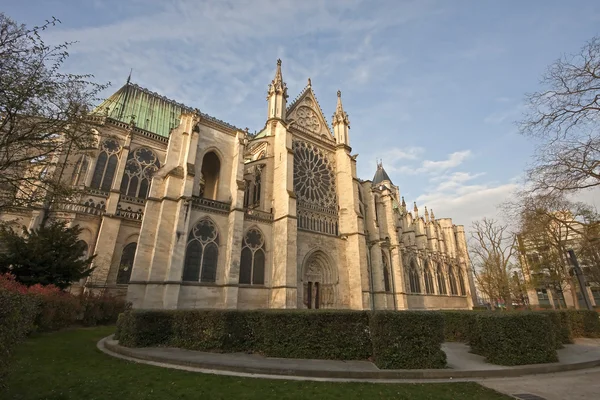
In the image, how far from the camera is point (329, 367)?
7363mm

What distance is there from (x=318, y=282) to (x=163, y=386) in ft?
60.6

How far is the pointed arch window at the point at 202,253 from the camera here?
17.9 meters

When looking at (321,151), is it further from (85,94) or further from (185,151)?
(85,94)

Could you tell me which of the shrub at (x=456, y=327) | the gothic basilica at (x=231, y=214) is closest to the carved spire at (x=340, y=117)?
the gothic basilica at (x=231, y=214)

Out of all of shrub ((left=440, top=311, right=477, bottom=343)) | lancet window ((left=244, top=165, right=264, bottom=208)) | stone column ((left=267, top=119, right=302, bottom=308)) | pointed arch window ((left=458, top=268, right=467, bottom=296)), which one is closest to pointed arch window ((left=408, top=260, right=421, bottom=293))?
pointed arch window ((left=458, top=268, right=467, bottom=296))

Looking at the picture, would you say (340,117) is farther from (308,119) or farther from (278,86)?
(278,86)

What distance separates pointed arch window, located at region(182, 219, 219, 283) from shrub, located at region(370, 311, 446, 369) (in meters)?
13.2

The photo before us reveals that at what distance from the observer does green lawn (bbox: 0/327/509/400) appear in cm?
526

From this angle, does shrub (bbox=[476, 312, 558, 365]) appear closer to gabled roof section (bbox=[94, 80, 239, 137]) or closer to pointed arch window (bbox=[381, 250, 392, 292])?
pointed arch window (bbox=[381, 250, 392, 292])

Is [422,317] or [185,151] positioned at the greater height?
[185,151]

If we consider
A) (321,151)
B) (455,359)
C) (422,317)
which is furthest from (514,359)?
(321,151)

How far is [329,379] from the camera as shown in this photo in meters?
6.75

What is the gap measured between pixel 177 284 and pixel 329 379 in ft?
41.6

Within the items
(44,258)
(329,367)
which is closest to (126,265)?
(44,258)
